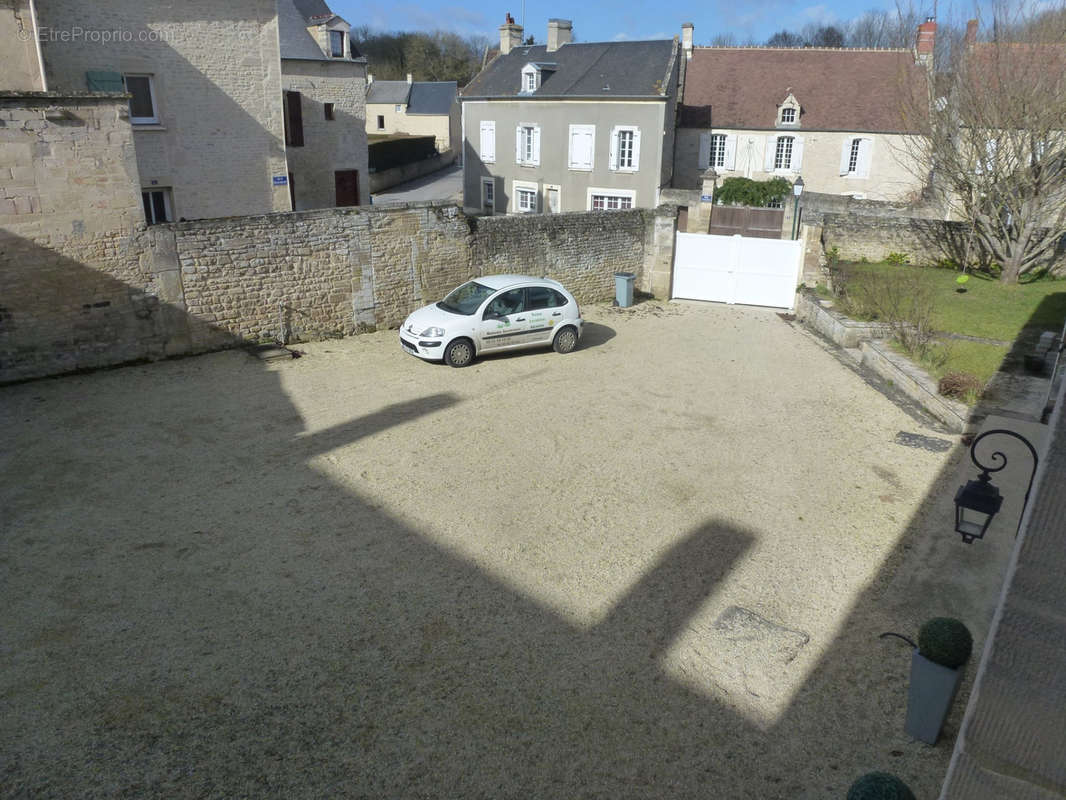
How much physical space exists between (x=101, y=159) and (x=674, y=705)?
1125cm

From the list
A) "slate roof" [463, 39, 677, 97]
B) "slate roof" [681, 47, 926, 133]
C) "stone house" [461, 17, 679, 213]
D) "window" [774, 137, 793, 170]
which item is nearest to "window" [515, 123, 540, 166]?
"stone house" [461, 17, 679, 213]

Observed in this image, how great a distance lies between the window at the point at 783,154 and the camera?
100ft

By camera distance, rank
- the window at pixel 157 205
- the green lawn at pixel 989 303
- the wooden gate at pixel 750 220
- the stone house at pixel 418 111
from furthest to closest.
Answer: the stone house at pixel 418 111 < the wooden gate at pixel 750 220 < the window at pixel 157 205 < the green lawn at pixel 989 303

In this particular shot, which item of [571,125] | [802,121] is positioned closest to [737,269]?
[571,125]

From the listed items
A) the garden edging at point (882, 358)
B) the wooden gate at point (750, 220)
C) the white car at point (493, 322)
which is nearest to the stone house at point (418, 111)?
the wooden gate at point (750, 220)

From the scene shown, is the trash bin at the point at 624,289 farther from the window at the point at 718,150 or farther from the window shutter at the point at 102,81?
the window at the point at 718,150

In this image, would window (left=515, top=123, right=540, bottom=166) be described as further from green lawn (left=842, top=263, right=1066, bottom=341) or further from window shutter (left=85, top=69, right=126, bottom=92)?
window shutter (left=85, top=69, right=126, bottom=92)

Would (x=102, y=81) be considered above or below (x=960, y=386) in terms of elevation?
above

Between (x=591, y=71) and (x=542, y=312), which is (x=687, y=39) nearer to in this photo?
(x=591, y=71)

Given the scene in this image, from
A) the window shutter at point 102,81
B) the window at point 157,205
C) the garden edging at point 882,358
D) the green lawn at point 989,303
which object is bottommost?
the garden edging at point 882,358

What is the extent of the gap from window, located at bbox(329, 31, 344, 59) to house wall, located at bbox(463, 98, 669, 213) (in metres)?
7.21

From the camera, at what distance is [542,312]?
13.5 metres

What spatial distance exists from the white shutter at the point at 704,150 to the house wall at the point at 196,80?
18.3m

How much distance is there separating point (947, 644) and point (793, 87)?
1238 inches
